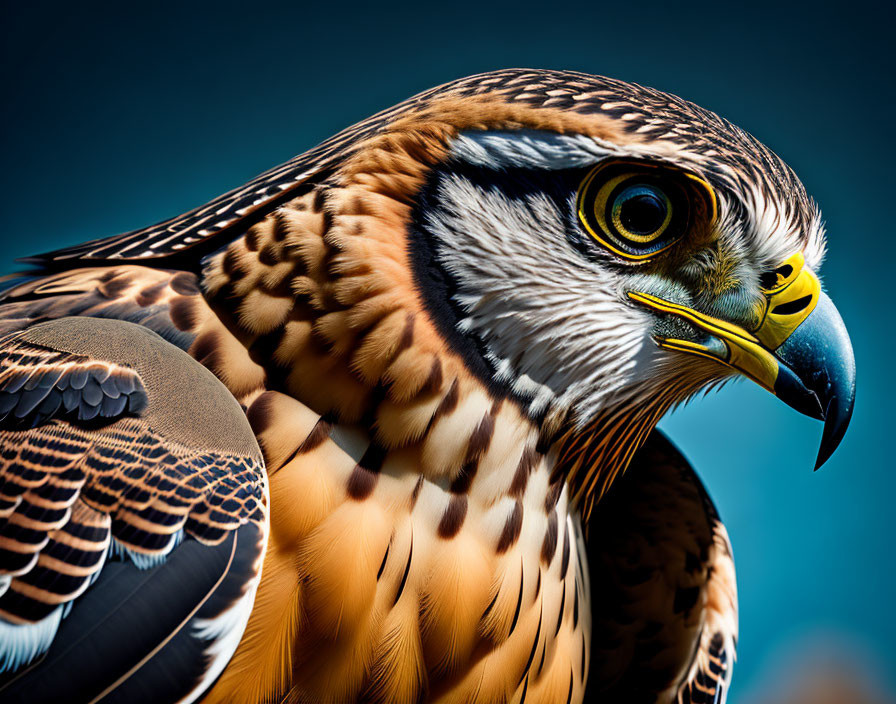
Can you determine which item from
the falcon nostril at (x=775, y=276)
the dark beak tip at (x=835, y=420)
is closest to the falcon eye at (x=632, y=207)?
the falcon nostril at (x=775, y=276)

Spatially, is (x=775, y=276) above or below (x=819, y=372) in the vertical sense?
above

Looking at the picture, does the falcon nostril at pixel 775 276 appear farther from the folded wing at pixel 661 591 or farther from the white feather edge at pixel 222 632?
the white feather edge at pixel 222 632

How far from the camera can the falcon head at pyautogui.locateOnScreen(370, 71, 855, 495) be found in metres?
0.83

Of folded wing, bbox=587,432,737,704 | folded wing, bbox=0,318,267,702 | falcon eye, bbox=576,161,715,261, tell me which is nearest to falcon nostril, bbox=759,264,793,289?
falcon eye, bbox=576,161,715,261

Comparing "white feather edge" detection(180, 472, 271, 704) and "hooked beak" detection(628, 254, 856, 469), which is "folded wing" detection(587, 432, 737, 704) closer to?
"hooked beak" detection(628, 254, 856, 469)

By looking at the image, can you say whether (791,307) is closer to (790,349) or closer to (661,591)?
(790,349)

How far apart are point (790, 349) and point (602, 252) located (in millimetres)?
296

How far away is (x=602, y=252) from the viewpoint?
2.76 ft

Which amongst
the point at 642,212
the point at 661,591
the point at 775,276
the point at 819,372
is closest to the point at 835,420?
the point at 819,372

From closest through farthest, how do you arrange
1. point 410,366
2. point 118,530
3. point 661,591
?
point 118,530
point 410,366
point 661,591

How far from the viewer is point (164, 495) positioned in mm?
651

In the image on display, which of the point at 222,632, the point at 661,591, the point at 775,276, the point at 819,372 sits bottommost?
the point at 661,591

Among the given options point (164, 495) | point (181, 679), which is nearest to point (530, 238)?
point (164, 495)

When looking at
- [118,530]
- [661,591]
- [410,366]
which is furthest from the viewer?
[661,591]
